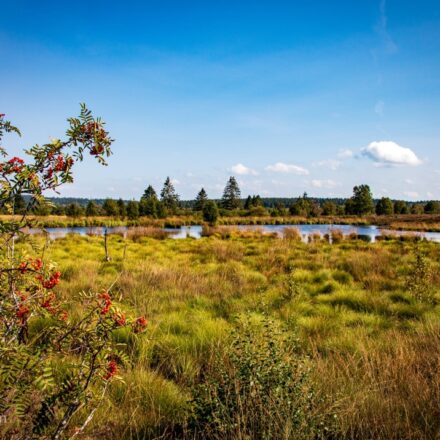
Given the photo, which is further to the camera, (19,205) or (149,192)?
(149,192)

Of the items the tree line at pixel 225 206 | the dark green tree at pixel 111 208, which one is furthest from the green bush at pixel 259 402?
the dark green tree at pixel 111 208

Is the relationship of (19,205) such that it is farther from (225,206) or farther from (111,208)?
(225,206)

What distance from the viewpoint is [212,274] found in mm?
8734

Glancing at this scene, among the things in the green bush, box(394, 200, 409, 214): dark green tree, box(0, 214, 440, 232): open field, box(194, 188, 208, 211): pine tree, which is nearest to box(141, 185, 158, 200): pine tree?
box(194, 188, 208, 211): pine tree

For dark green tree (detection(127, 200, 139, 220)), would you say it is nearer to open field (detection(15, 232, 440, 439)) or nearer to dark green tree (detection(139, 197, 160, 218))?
dark green tree (detection(139, 197, 160, 218))

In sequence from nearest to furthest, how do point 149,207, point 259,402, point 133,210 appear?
point 259,402 < point 133,210 < point 149,207

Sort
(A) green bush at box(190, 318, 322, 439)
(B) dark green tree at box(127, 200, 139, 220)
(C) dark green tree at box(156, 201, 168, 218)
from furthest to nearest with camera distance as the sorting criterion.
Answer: (C) dark green tree at box(156, 201, 168, 218)
(B) dark green tree at box(127, 200, 139, 220)
(A) green bush at box(190, 318, 322, 439)

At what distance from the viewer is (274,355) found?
9.14 ft

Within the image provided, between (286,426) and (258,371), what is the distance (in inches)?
21.2

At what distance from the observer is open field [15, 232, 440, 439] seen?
8.21 feet

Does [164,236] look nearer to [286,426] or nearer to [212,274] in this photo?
[212,274]

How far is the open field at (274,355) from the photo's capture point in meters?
2.50

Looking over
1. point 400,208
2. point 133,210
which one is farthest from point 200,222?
point 400,208

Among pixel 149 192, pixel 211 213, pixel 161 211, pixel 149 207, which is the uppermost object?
pixel 149 192
